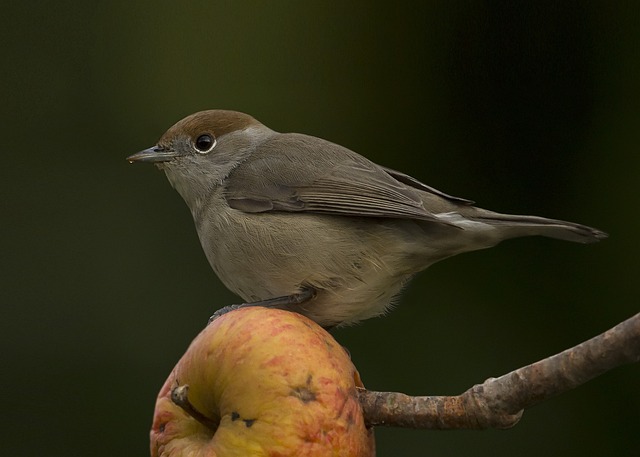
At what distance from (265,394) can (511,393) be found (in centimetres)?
50

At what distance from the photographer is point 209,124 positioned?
373cm

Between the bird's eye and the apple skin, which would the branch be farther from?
the bird's eye

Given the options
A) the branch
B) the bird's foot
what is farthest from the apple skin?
the bird's foot

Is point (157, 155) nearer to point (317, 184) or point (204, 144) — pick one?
point (204, 144)

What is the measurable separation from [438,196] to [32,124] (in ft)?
8.65

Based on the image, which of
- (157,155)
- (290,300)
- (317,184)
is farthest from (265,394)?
(157,155)

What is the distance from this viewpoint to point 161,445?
2309 mm

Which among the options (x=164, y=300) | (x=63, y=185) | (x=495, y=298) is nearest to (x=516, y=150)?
(x=495, y=298)

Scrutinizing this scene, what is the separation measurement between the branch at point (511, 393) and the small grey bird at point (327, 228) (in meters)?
0.91

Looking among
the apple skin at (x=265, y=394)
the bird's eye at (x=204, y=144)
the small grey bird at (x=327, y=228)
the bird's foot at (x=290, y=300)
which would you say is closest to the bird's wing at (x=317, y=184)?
the small grey bird at (x=327, y=228)

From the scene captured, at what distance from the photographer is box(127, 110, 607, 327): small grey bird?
3.10 metres

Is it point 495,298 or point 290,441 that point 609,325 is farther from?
point 290,441

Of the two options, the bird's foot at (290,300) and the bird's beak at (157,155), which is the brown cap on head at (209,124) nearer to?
the bird's beak at (157,155)

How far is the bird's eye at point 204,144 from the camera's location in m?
3.71
